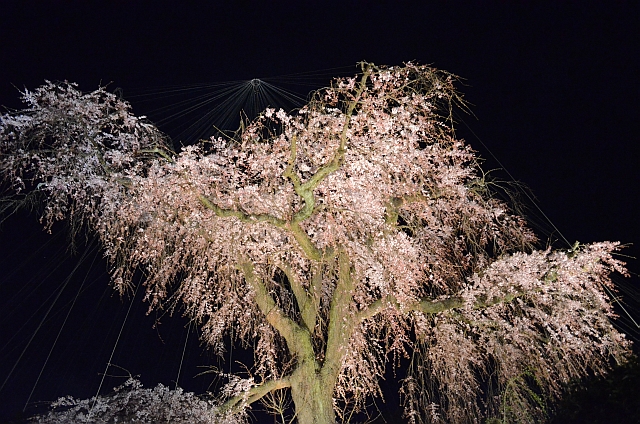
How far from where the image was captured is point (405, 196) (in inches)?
265

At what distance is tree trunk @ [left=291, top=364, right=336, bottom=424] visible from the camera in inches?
263

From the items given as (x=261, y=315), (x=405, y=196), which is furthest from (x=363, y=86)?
(x=261, y=315)

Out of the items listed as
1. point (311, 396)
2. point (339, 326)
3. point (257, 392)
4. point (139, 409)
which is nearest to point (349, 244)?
point (339, 326)

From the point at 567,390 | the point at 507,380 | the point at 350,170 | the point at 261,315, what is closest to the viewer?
the point at 567,390

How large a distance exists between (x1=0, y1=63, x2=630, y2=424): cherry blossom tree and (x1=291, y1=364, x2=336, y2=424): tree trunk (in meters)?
0.02

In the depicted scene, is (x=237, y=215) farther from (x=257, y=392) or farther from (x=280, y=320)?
(x=257, y=392)

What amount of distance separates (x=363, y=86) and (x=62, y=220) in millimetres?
3633

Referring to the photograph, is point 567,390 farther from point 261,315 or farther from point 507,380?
point 261,315

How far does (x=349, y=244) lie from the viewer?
6.45 m

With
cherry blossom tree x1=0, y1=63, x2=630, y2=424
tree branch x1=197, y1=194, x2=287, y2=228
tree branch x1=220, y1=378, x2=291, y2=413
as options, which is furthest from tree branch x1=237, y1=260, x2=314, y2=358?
tree branch x1=197, y1=194, x2=287, y2=228

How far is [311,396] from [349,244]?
1.84m

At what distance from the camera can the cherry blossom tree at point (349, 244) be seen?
248 inches

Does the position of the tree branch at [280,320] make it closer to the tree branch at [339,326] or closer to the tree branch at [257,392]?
the tree branch at [339,326]

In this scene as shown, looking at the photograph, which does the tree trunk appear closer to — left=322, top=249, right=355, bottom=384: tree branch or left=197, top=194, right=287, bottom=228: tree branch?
left=322, top=249, right=355, bottom=384: tree branch
